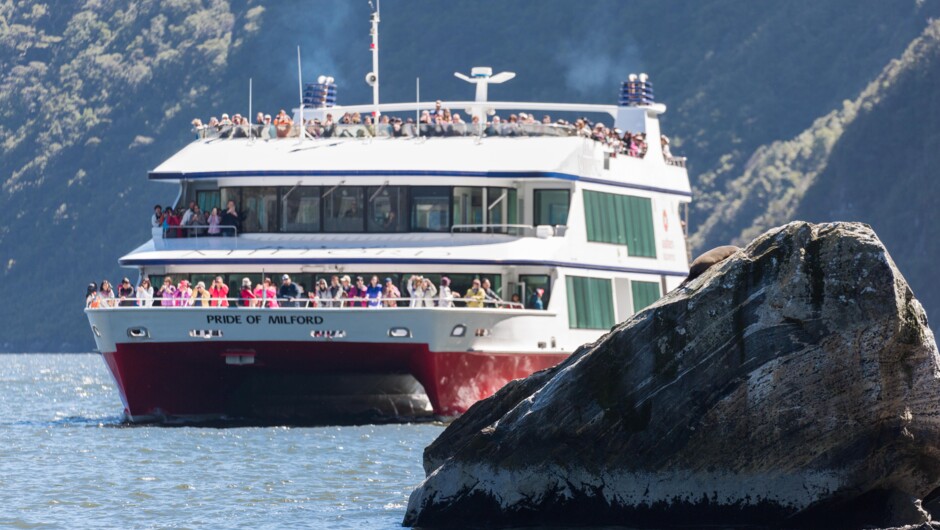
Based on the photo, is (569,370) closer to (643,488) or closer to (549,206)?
(643,488)

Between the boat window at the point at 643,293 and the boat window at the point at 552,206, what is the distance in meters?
3.01

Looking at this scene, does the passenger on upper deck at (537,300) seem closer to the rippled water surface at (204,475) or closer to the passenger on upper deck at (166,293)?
the rippled water surface at (204,475)

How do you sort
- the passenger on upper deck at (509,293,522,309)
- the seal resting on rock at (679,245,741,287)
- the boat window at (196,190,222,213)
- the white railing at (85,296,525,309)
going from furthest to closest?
the boat window at (196,190,222,213) → the passenger on upper deck at (509,293,522,309) → the white railing at (85,296,525,309) → the seal resting on rock at (679,245,741,287)

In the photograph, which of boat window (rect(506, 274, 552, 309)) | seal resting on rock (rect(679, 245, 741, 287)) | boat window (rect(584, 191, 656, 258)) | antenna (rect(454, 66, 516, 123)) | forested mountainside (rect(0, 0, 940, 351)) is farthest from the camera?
forested mountainside (rect(0, 0, 940, 351))

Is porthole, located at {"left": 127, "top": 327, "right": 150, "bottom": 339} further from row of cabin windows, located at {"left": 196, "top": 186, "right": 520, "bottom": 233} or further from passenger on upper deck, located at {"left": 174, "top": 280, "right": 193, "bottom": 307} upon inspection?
row of cabin windows, located at {"left": 196, "top": 186, "right": 520, "bottom": 233}

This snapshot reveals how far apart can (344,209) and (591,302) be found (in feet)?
16.4

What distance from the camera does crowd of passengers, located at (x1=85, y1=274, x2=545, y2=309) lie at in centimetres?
3700

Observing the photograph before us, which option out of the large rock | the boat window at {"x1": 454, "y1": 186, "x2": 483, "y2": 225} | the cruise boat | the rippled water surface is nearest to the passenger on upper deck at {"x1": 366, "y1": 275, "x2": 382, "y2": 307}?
the cruise boat

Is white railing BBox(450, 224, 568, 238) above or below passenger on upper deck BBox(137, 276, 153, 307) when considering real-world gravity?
above

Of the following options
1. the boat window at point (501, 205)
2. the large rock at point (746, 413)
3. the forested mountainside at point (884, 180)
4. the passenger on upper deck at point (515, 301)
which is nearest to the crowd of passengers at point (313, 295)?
the passenger on upper deck at point (515, 301)

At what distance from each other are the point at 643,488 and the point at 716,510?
709mm

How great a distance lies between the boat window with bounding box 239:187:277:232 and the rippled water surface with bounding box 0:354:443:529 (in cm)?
423

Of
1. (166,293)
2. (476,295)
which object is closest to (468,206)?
(476,295)

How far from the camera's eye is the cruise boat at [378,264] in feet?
120
